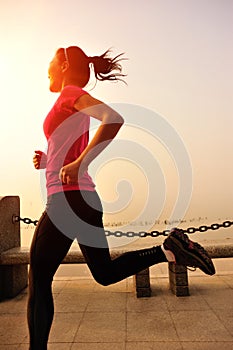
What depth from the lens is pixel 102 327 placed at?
2146mm

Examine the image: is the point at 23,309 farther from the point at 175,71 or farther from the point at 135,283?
the point at 175,71

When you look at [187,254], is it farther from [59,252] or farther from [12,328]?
[12,328]

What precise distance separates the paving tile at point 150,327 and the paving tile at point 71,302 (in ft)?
1.55

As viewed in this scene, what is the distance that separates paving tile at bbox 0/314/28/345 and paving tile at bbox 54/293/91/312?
0.34 metres

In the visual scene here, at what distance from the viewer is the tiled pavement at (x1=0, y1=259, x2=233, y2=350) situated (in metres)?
1.87

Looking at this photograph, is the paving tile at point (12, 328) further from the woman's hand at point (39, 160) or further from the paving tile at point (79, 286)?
the woman's hand at point (39, 160)

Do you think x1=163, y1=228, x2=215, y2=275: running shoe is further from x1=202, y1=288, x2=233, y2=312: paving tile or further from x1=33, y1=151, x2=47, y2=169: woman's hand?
x1=202, y1=288, x2=233, y2=312: paving tile

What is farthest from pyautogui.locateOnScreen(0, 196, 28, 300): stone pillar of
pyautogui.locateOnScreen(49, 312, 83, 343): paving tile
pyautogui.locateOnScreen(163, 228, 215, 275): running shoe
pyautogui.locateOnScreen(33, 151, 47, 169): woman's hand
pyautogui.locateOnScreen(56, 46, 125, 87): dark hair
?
pyautogui.locateOnScreen(163, 228, 215, 275): running shoe

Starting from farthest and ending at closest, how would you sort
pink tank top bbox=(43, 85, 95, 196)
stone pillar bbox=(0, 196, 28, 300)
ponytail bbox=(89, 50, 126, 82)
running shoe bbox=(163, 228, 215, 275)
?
stone pillar bbox=(0, 196, 28, 300)
ponytail bbox=(89, 50, 126, 82)
running shoe bbox=(163, 228, 215, 275)
pink tank top bbox=(43, 85, 95, 196)

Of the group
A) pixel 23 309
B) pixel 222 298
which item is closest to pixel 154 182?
pixel 222 298

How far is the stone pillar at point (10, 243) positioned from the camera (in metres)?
2.94

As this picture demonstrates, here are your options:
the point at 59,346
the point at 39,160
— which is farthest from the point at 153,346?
the point at 39,160

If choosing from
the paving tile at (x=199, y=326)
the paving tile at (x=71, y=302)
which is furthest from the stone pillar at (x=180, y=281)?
the paving tile at (x=71, y=302)

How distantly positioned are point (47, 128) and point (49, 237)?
0.51 m
